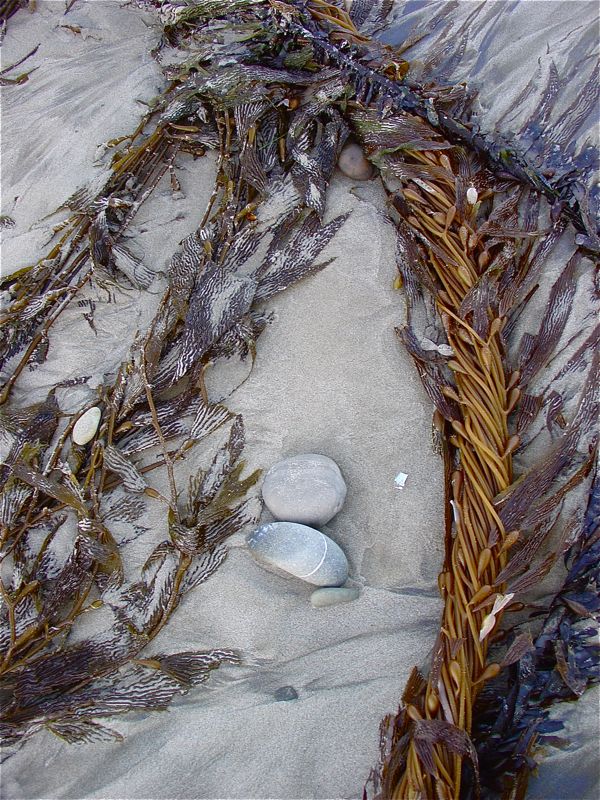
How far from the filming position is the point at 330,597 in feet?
4.64

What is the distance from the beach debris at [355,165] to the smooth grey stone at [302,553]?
46.3 inches

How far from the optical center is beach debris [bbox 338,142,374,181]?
1.93 metres

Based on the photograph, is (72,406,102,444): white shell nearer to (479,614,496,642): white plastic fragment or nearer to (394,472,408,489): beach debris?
(394,472,408,489): beach debris

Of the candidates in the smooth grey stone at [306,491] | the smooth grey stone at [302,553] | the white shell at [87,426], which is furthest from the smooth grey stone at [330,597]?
the white shell at [87,426]

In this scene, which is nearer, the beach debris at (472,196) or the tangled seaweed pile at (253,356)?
the tangled seaweed pile at (253,356)

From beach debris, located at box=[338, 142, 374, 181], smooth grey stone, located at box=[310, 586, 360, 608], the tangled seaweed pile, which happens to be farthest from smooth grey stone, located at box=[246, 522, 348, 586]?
beach debris, located at box=[338, 142, 374, 181]

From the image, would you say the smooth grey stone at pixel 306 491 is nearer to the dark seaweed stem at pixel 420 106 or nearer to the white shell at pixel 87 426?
the white shell at pixel 87 426

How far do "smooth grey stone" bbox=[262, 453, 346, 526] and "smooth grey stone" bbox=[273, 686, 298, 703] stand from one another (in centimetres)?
39

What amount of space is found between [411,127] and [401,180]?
17 centimetres

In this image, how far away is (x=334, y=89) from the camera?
6.37 ft

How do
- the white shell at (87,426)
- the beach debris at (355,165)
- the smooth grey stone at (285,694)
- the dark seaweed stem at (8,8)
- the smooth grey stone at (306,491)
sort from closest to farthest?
the smooth grey stone at (285,694), the smooth grey stone at (306,491), the white shell at (87,426), the beach debris at (355,165), the dark seaweed stem at (8,8)

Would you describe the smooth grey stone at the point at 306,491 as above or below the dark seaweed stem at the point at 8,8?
below

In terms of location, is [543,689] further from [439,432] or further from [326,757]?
[439,432]

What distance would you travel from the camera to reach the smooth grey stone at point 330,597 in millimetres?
1414
